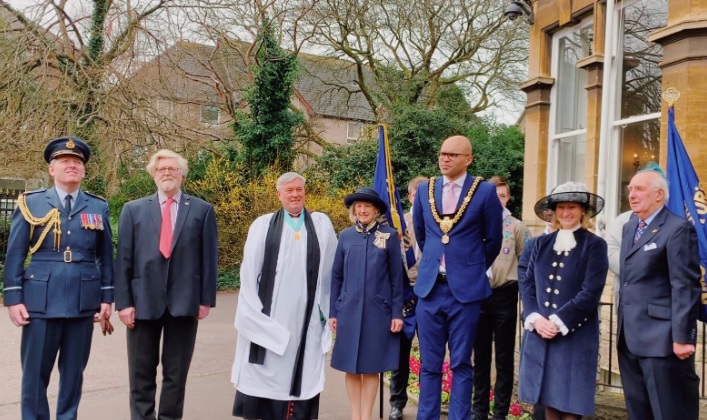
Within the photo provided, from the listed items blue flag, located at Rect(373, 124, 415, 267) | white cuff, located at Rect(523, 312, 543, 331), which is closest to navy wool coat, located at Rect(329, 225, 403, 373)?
blue flag, located at Rect(373, 124, 415, 267)

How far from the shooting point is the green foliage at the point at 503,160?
54.2ft

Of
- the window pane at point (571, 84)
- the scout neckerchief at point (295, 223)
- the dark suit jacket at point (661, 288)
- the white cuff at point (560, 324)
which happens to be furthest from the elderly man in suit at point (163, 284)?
the window pane at point (571, 84)

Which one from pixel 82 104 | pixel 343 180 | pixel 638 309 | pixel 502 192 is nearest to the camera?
pixel 638 309

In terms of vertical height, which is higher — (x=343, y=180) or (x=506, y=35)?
(x=506, y=35)

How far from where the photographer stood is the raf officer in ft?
12.7

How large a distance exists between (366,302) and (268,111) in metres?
11.6

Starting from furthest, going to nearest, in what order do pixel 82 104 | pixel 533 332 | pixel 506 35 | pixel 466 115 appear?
pixel 466 115, pixel 506 35, pixel 82 104, pixel 533 332

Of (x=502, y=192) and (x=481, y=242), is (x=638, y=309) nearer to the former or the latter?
(x=481, y=242)

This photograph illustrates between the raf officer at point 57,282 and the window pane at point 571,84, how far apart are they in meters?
7.37

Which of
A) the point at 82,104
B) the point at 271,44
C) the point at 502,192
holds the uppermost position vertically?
the point at 271,44

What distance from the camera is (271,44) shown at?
14.9m

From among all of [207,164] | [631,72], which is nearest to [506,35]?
[207,164]

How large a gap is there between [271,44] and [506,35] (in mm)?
9744

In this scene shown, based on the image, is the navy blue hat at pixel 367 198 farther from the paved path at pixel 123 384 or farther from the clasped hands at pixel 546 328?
the paved path at pixel 123 384
